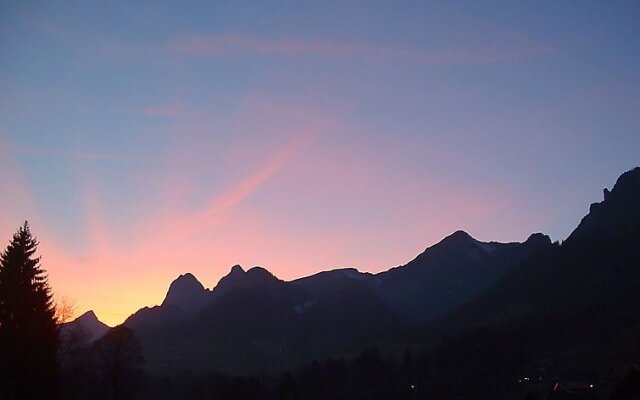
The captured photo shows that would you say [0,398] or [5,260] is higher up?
[5,260]

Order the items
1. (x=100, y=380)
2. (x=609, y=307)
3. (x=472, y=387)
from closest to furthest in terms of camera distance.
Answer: (x=100, y=380) < (x=472, y=387) < (x=609, y=307)

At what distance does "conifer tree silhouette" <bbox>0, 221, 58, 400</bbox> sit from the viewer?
39.4m

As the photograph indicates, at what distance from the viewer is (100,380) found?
80062mm

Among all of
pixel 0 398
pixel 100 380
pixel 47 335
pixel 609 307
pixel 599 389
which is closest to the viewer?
pixel 0 398

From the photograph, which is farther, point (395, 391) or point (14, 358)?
point (395, 391)

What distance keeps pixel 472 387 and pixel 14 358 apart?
84.2 m

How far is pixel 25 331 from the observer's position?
40344mm

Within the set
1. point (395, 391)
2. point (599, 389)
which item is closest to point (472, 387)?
point (395, 391)

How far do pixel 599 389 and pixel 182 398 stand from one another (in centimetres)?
7506

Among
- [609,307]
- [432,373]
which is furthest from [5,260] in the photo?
[609,307]

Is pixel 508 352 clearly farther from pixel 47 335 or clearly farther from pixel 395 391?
pixel 47 335

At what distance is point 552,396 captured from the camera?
82.4 metres

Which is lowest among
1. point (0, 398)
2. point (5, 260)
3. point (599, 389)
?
point (599, 389)

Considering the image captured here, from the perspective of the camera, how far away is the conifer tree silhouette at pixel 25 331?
39.4 meters
